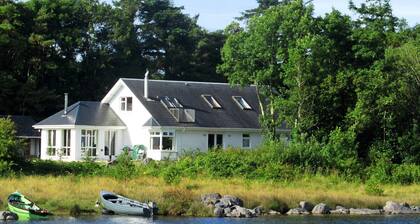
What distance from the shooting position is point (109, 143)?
183ft

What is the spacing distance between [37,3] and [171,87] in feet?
58.7

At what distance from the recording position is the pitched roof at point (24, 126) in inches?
2395

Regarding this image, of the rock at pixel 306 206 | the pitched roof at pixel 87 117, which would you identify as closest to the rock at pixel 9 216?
the rock at pixel 306 206

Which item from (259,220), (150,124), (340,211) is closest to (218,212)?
(259,220)

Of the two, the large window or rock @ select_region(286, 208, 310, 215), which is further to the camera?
the large window

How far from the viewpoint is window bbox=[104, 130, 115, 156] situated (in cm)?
5550

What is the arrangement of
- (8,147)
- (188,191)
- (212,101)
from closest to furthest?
1. (188,191)
2. (8,147)
3. (212,101)

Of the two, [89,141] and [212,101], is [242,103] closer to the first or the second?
[212,101]

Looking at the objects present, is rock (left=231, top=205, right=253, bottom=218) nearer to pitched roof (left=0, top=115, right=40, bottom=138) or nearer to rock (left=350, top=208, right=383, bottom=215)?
rock (left=350, top=208, right=383, bottom=215)

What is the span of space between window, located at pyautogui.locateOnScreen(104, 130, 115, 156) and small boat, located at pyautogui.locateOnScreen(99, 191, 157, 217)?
917 inches

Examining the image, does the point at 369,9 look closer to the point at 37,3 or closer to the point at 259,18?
the point at 259,18

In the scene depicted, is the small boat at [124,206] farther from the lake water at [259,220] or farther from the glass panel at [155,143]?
the glass panel at [155,143]

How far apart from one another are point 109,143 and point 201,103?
7.09 meters

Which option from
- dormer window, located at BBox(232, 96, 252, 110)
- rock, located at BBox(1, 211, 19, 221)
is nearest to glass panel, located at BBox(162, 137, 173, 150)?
dormer window, located at BBox(232, 96, 252, 110)
